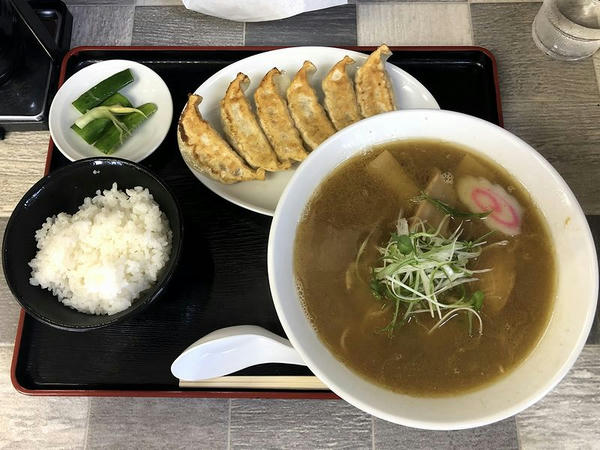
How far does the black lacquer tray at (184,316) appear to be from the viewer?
1.64 m

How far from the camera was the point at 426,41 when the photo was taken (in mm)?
2102

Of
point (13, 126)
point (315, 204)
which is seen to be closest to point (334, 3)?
point (315, 204)

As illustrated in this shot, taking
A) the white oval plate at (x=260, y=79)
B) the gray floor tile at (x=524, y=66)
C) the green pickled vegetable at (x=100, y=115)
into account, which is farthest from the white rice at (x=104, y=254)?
the gray floor tile at (x=524, y=66)

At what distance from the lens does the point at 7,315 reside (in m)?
1.80

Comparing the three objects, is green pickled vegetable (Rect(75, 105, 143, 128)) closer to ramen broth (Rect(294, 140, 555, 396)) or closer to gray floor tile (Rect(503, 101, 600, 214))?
ramen broth (Rect(294, 140, 555, 396))

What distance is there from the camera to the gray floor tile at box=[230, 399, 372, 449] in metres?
1.66

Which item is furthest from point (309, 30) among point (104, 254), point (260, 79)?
point (104, 254)

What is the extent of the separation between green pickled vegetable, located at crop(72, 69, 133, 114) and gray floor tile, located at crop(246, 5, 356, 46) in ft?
1.68

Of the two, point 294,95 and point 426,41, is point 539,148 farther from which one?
point 294,95

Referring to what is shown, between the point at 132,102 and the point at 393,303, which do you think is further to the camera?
the point at 132,102

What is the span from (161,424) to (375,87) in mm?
1284

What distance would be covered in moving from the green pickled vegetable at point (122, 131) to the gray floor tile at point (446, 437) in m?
1.28

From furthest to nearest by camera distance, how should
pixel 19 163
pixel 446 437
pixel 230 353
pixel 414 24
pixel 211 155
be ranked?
pixel 414 24 → pixel 19 163 → pixel 211 155 → pixel 446 437 → pixel 230 353

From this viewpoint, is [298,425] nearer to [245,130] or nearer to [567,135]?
[245,130]
